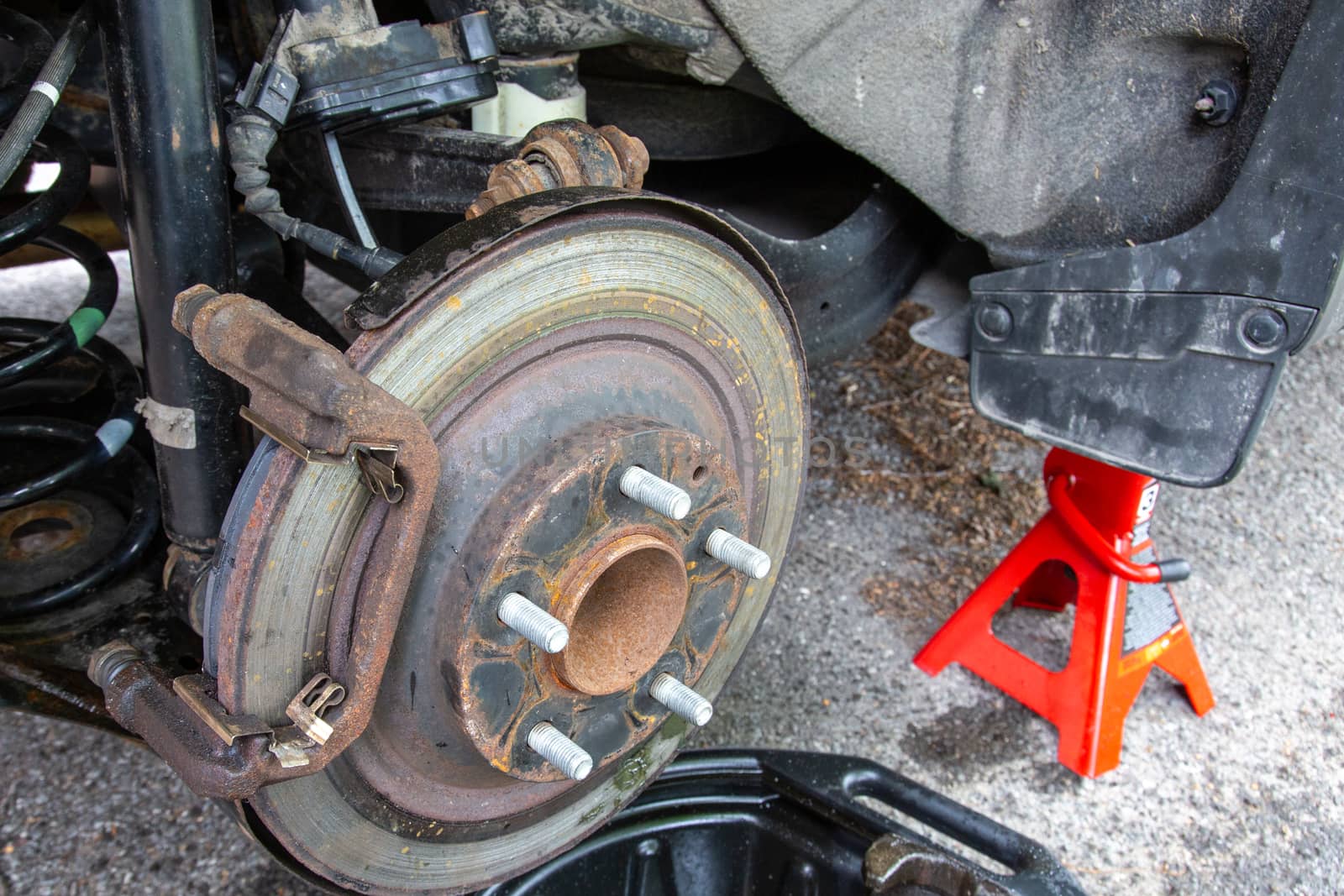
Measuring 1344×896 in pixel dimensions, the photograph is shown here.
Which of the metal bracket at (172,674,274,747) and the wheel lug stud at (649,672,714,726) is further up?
the metal bracket at (172,674,274,747)

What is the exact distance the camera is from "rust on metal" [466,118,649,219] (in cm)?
71

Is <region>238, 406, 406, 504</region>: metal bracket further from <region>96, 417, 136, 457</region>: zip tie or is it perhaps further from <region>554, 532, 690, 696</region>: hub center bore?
<region>96, 417, 136, 457</region>: zip tie

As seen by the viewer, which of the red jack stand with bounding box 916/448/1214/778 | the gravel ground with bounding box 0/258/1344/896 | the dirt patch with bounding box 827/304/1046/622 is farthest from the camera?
the dirt patch with bounding box 827/304/1046/622

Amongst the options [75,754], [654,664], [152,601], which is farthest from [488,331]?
[75,754]

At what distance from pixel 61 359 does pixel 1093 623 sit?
3.84 feet

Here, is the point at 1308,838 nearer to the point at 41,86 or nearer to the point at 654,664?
the point at 654,664

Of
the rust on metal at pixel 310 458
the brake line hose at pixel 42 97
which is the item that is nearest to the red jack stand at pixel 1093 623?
the rust on metal at pixel 310 458

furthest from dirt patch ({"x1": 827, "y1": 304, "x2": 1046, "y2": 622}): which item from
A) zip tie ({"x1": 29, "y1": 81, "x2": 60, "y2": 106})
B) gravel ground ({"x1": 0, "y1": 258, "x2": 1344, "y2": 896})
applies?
zip tie ({"x1": 29, "y1": 81, "x2": 60, "y2": 106})

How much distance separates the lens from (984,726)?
1.37 metres

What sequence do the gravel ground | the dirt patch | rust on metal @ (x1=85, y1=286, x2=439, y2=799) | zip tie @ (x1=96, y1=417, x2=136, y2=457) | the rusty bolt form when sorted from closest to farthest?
rust on metal @ (x1=85, y1=286, x2=439, y2=799), the rusty bolt, zip tie @ (x1=96, y1=417, x2=136, y2=457), the gravel ground, the dirt patch

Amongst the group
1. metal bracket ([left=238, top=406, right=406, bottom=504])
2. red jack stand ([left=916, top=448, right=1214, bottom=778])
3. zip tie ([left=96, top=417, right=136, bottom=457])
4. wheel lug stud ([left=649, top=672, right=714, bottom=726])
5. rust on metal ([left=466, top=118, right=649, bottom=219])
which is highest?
rust on metal ([left=466, top=118, right=649, bottom=219])

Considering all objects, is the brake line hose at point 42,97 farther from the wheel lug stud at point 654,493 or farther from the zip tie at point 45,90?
the wheel lug stud at point 654,493

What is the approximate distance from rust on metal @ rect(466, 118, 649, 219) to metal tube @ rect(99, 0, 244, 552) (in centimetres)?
19

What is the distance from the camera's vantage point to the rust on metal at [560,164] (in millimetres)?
709
